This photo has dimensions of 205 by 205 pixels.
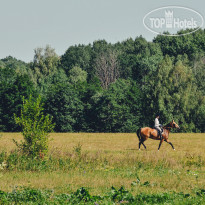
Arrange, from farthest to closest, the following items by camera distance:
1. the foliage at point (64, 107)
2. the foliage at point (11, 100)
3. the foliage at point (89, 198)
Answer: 1. the foliage at point (64, 107)
2. the foliage at point (11, 100)
3. the foliage at point (89, 198)

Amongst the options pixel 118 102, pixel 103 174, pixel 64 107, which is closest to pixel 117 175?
pixel 103 174

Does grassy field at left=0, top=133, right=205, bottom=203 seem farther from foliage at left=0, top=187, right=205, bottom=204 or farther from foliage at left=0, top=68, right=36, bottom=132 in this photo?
foliage at left=0, top=68, right=36, bottom=132

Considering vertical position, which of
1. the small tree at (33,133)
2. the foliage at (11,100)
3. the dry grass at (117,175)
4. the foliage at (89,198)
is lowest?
the dry grass at (117,175)

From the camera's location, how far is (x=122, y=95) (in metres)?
72.1

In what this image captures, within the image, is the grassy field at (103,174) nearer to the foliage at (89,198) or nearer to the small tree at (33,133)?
the small tree at (33,133)

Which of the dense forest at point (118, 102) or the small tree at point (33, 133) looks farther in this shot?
the dense forest at point (118, 102)

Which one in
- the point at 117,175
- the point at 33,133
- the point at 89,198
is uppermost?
the point at 33,133

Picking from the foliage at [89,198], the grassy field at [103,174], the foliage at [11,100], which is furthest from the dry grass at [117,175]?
the foliage at [11,100]

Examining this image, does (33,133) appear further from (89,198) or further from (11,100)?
(11,100)

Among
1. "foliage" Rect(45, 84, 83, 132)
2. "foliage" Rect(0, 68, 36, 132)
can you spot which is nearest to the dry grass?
"foliage" Rect(45, 84, 83, 132)

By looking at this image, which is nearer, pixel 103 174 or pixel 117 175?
pixel 117 175

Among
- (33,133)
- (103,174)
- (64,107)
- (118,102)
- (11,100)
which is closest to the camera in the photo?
(103,174)

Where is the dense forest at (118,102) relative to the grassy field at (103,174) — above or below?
above

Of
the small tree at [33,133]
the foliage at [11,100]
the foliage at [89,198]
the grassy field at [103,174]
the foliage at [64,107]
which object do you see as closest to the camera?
the foliage at [89,198]
